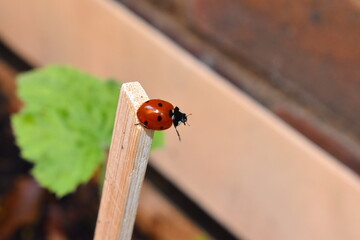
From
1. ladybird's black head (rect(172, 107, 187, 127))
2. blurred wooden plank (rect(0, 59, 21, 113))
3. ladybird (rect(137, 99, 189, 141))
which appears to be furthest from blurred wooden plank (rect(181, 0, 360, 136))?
blurred wooden plank (rect(0, 59, 21, 113))

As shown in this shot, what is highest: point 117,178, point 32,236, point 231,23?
point 117,178

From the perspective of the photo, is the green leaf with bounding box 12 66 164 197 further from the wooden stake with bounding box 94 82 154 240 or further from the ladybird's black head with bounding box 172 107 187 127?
the wooden stake with bounding box 94 82 154 240

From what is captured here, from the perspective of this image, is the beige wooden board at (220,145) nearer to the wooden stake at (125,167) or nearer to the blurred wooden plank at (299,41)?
the blurred wooden plank at (299,41)

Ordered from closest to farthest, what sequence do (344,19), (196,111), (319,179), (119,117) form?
(119,117)
(344,19)
(319,179)
(196,111)

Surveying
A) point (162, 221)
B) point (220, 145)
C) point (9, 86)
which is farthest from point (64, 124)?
point (9, 86)

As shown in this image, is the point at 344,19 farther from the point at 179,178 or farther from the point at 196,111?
the point at 179,178

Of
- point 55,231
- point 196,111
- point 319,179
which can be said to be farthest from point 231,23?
point 55,231

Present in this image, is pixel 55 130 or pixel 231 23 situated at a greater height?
pixel 231 23
